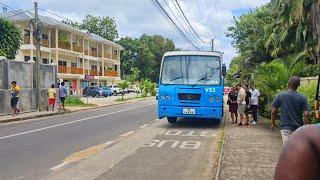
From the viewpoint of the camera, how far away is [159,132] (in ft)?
55.0

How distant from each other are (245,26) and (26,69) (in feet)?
80.3

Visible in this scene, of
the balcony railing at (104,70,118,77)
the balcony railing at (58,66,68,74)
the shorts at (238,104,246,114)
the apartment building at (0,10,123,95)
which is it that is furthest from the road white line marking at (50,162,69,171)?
the balcony railing at (104,70,118,77)

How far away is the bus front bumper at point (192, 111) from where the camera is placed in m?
18.0

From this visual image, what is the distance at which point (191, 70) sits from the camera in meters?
18.6

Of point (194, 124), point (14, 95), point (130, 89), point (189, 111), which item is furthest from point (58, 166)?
point (130, 89)

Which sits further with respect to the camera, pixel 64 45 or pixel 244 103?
pixel 64 45

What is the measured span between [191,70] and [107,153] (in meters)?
7.58

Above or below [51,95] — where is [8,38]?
above

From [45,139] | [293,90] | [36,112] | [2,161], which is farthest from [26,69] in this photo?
[293,90]

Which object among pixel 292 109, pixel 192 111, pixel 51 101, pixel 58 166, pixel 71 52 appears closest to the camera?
pixel 292 109

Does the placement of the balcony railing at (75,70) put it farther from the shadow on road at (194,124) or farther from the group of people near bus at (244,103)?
the group of people near bus at (244,103)

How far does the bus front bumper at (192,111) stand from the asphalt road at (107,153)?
0.51 metres

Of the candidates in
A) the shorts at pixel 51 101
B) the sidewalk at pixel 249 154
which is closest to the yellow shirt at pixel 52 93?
the shorts at pixel 51 101

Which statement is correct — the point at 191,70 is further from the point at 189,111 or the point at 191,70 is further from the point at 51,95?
the point at 51,95
